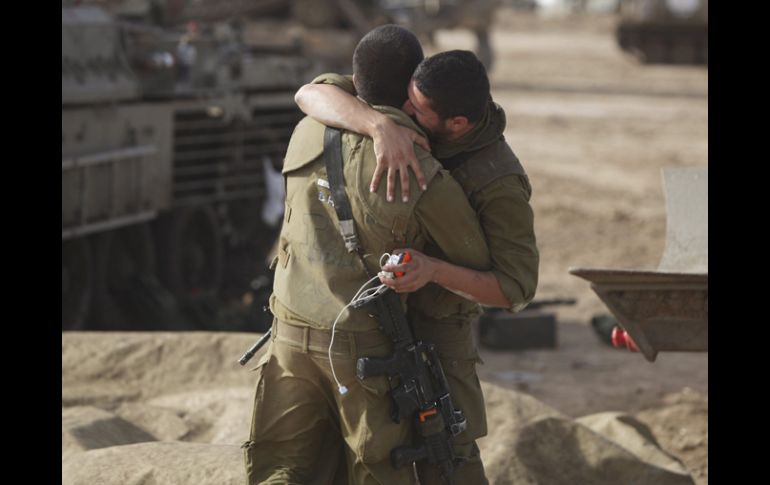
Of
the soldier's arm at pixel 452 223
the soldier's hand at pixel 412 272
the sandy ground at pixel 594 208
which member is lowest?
the sandy ground at pixel 594 208

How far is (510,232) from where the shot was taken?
3.73 meters

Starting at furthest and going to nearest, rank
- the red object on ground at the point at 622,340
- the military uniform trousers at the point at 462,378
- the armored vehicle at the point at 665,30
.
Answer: the armored vehicle at the point at 665,30 → the red object on ground at the point at 622,340 → the military uniform trousers at the point at 462,378

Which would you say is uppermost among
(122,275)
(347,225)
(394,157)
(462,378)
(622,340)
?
(394,157)

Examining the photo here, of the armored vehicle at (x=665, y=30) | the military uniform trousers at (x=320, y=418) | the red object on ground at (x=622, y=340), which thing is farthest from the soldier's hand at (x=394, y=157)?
the armored vehicle at (x=665, y=30)

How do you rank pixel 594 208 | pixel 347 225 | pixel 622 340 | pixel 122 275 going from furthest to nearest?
pixel 594 208 < pixel 122 275 < pixel 622 340 < pixel 347 225

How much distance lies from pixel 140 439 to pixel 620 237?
8.22 m

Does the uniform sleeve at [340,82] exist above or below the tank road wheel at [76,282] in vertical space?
above

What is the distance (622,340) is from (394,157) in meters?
2.06

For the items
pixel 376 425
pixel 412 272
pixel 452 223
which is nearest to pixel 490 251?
pixel 452 223

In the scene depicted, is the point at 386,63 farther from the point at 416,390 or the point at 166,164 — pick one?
the point at 166,164

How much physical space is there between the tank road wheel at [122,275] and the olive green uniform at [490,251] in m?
6.11

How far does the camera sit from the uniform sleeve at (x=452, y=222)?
11.9 feet

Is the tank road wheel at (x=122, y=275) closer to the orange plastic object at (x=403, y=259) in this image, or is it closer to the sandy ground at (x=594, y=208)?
the sandy ground at (x=594, y=208)

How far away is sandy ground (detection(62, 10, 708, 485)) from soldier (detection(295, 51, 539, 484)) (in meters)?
2.59
